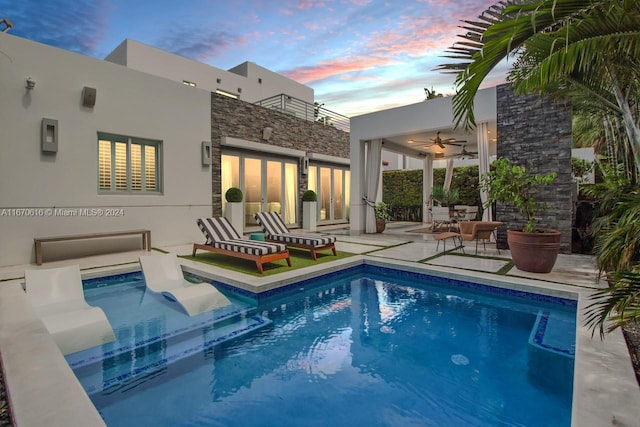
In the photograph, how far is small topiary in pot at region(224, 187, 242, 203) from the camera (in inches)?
425

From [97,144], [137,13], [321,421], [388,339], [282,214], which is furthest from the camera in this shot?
[282,214]

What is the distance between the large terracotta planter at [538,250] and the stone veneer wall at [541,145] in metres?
2.49

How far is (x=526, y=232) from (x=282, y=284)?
Answer: 4.41 meters

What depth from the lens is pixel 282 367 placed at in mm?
3342

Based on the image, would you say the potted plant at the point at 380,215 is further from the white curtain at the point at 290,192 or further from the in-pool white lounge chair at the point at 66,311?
the in-pool white lounge chair at the point at 66,311

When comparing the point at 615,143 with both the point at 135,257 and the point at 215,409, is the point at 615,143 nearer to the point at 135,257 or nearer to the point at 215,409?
the point at 215,409

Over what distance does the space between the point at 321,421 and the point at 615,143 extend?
338 inches

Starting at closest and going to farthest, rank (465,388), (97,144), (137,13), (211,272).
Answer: (465,388), (211,272), (97,144), (137,13)

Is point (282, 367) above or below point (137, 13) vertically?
below

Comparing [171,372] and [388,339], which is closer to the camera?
[171,372]

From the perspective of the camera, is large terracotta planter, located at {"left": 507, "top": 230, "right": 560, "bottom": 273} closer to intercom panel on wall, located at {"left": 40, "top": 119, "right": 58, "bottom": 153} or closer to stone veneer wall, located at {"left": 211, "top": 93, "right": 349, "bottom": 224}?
stone veneer wall, located at {"left": 211, "top": 93, "right": 349, "bottom": 224}

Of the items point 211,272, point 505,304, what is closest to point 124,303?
point 211,272

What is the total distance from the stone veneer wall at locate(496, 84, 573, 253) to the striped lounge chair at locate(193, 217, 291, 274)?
586 centimetres

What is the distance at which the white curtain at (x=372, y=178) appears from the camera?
12.1 meters
